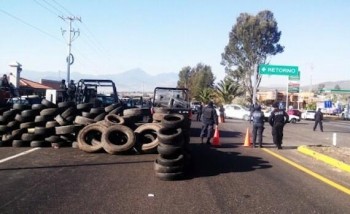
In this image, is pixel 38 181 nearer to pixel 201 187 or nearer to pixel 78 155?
pixel 201 187

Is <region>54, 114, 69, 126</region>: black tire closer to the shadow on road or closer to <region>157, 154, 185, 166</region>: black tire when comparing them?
the shadow on road

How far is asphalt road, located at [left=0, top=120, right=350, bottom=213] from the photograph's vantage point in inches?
270

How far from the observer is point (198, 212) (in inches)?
257

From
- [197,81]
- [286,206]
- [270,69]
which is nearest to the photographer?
[286,206]

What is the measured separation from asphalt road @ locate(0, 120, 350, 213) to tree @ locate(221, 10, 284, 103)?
159ft

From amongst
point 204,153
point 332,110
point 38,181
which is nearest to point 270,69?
point 204,153

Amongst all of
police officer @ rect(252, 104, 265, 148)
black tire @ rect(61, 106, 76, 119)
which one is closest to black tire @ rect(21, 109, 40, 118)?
black tire @ rect(61, 106, 76, 119)

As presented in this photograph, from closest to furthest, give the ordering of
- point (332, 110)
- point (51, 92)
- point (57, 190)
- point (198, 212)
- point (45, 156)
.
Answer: point (198, 212) → point (57, 190) → point (45, 156) → point (51, 92) → point (332, 110)

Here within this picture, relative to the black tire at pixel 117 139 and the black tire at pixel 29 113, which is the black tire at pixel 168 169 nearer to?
the black tire at pixel 117 139

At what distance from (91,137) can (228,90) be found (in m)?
52.3

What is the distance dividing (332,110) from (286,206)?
8071cm

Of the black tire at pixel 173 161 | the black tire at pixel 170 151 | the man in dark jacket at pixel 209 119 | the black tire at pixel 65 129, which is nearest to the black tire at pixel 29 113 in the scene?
the black tire at pixel 65 129

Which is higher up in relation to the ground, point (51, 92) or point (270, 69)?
point (270, 69)

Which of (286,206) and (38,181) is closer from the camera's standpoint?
(286,206)
